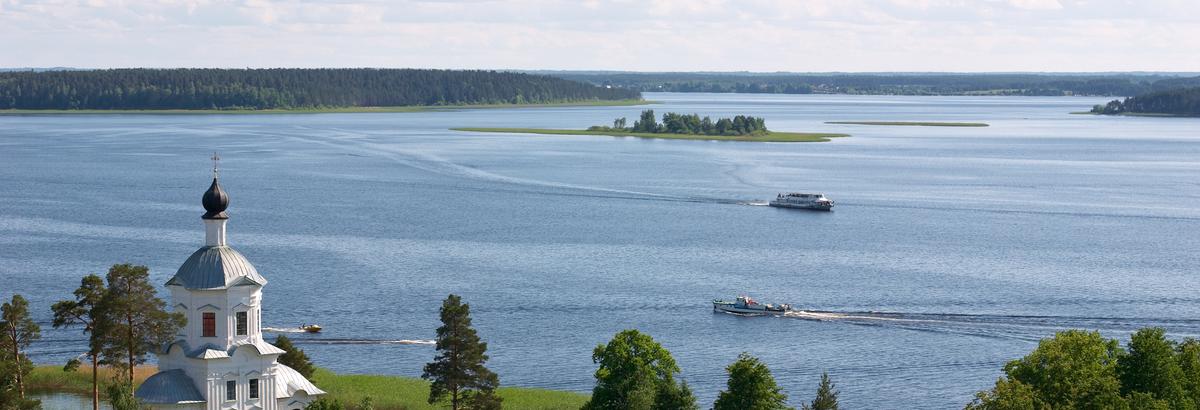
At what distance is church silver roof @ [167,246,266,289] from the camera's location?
125 ft

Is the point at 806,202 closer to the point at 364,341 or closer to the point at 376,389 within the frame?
the point at 364,341

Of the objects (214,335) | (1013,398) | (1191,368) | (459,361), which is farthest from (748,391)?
(214,335)

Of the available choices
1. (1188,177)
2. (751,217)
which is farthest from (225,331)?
(1188,177)

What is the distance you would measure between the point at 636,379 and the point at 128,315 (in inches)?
533

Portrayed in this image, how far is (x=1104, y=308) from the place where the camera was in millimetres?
72562

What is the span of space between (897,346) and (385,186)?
71.2m

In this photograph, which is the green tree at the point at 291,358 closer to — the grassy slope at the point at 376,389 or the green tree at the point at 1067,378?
the grassy slope at the point at 376,389

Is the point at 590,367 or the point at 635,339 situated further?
the point at 590,367

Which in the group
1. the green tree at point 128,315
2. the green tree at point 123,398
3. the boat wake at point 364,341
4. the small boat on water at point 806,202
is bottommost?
the boat wake at point 364,341

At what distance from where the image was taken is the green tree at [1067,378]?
129 ft

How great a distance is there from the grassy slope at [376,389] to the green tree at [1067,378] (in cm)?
1594

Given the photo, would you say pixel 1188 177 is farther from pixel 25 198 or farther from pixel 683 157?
pixel 25 198

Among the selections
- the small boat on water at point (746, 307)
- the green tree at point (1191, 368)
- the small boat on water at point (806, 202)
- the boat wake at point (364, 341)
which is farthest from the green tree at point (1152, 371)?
the small boat on water at point (806, 202)

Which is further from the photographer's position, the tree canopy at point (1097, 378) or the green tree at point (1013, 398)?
the tree canopy at point (1097, 378)
